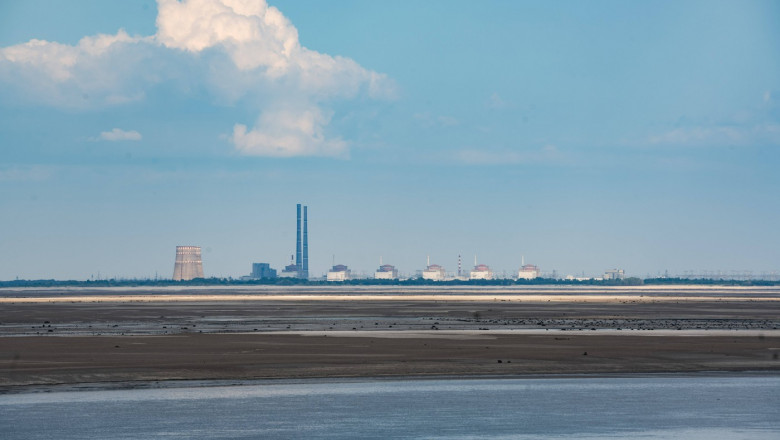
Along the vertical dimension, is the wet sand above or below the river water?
above

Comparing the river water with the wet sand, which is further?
the wet sand

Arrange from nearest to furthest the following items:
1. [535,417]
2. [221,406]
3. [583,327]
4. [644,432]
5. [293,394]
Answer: [644,432] → [535,417] → [221,406] → [293,394] → [583,327]

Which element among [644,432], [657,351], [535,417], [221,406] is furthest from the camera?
Result: [657,351]

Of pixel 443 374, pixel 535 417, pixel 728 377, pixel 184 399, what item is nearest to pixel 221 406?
pixel 184 399

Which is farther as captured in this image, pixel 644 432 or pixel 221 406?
pixel 221 406

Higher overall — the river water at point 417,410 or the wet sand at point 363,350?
the wet sand at point 363,350

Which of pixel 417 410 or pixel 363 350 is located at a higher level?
pixel 363 350

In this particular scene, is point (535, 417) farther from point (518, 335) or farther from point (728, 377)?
point (518, 335)
